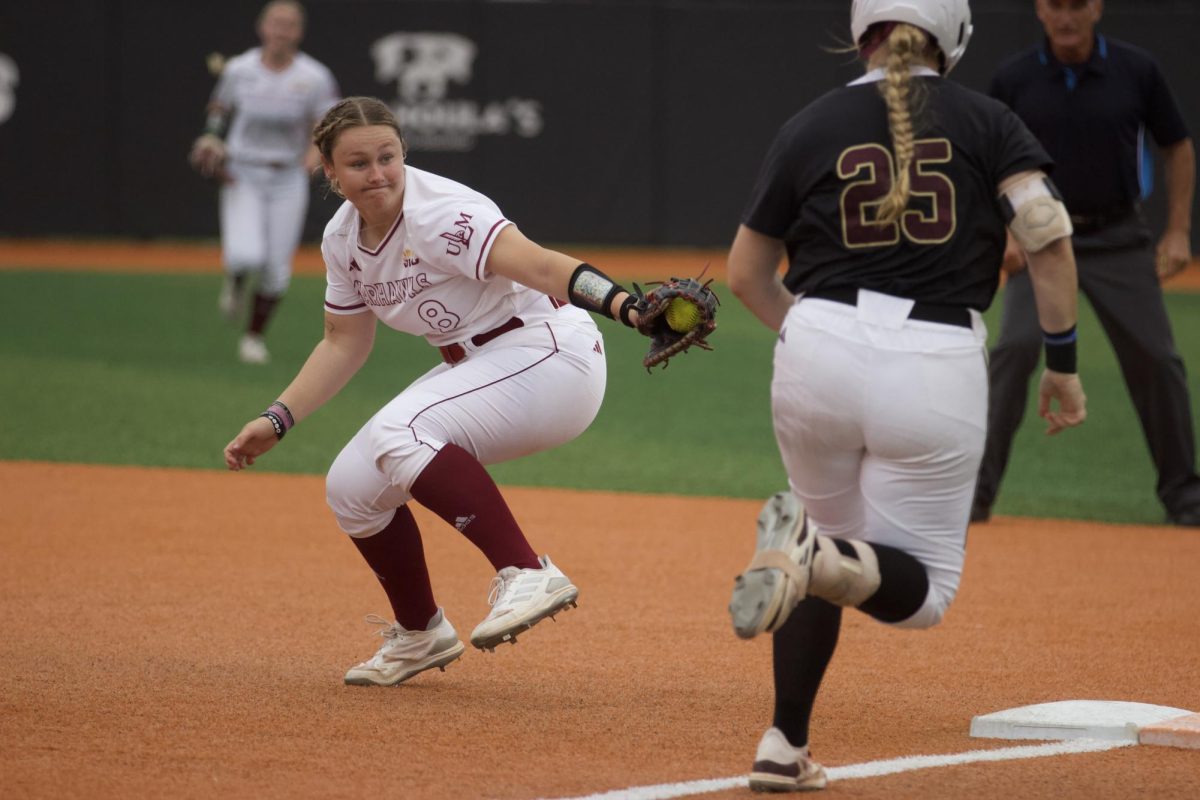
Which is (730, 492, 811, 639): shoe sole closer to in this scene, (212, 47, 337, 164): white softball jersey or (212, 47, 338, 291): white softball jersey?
(212, 47, 338, 291): white softball jersey

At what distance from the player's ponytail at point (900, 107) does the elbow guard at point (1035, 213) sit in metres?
0.25

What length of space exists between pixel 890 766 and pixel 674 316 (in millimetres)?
1245


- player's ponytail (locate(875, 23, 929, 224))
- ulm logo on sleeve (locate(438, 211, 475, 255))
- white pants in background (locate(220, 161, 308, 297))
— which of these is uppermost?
player's ponytail (locate(875, 23, 929, 224))

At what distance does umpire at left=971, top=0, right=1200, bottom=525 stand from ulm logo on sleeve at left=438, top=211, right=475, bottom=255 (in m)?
3.60

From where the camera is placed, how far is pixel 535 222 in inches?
880

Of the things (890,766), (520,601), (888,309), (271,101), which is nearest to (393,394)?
(271,101)

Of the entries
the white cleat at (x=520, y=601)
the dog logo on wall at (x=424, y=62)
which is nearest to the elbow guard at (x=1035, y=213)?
the white cleat at (x=520, y=601)

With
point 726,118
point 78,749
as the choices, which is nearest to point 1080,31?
point 78,749

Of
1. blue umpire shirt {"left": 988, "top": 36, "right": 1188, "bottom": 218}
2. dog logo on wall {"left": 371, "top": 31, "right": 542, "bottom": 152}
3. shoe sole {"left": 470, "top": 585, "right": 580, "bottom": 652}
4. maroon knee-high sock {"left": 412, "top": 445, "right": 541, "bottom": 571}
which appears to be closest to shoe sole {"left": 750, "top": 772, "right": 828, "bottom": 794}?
shoe sole {"left": 470, "top": 585, "right": 580, "bottom": 652}

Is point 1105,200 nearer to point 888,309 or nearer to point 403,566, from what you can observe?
point 403,566

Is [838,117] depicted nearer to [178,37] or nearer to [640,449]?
[640,449]

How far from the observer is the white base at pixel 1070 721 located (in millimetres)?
4457

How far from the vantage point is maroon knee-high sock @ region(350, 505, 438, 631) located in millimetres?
4969

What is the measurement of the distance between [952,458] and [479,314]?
1.72m
